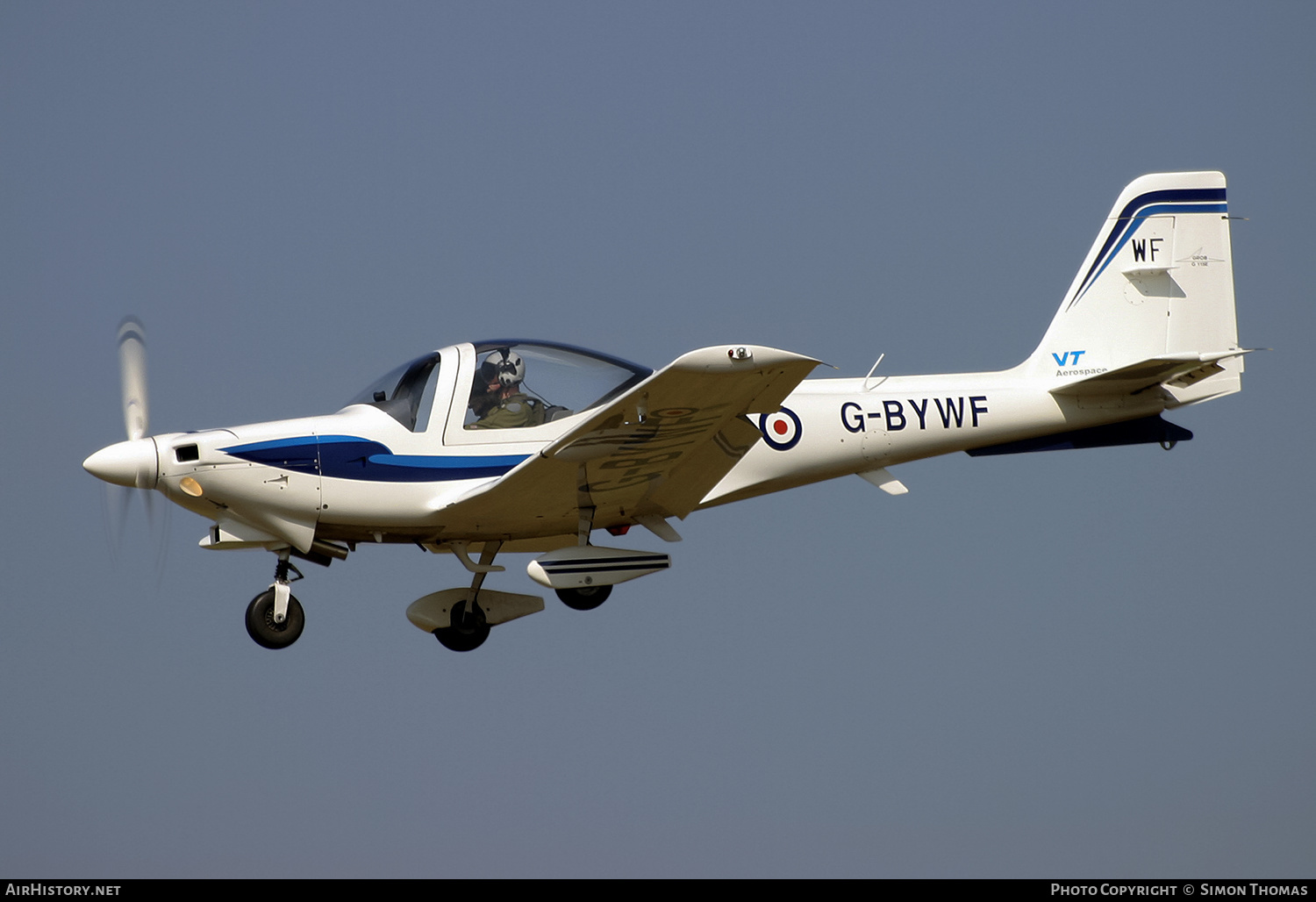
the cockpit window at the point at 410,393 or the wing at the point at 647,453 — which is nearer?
the wing at the point at 647,453

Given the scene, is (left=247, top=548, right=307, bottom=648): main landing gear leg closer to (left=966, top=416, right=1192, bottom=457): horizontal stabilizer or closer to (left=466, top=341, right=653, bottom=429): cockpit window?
(left=466, top=341, right=653, bottom=429): cockpit window

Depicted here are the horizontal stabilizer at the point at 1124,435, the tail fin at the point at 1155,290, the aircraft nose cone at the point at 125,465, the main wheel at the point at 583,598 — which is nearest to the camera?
the aircraft nose cone at the point at 125,465

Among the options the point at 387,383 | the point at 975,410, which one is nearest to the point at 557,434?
the point at 387,383

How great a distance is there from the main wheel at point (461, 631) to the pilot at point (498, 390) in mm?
1650

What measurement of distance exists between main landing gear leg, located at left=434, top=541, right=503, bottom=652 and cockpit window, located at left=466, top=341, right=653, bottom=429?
123cm

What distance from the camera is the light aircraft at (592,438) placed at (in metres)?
10.2

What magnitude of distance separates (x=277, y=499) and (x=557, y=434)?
2.00 meters

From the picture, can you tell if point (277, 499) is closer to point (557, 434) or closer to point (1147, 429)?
point (557, 434)

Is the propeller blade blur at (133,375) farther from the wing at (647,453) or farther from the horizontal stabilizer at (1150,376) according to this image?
the horizontal stabilizer at (1150,376)

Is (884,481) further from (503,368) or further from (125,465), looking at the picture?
(125,465)

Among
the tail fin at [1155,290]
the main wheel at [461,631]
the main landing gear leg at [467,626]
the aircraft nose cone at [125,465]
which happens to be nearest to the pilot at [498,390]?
the main landing gear leg at [467,626]
